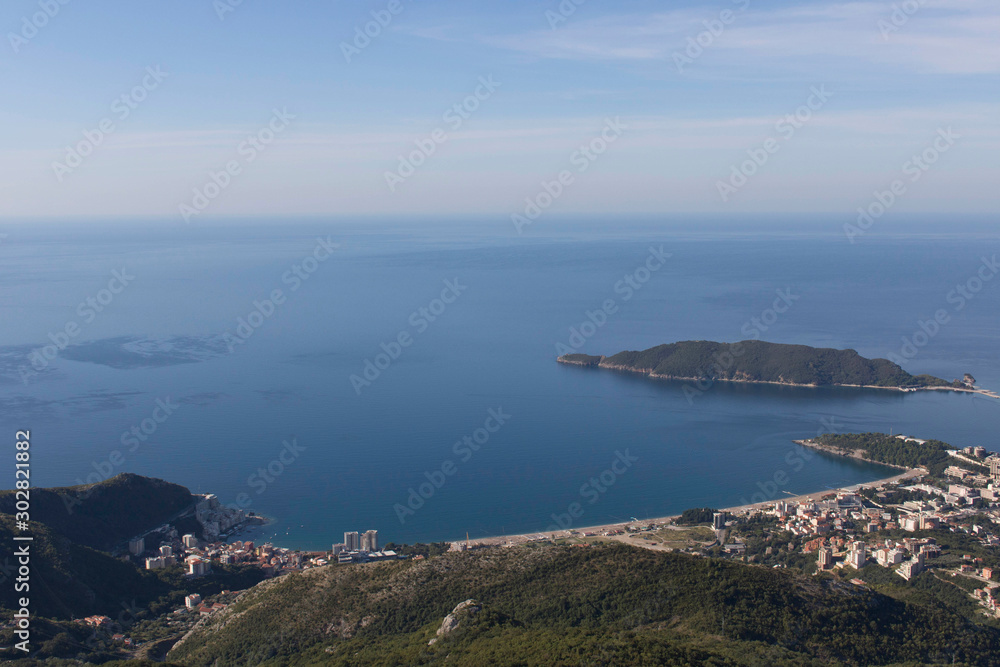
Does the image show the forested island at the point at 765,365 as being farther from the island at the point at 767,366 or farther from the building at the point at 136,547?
the building at the point at 136,547

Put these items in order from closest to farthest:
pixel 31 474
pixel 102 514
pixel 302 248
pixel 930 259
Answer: pixel 102 514 → pixel 31 474 → pixel 930 259 → pixel 302 248

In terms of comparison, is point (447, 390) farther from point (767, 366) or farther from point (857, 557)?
point (857, 557)

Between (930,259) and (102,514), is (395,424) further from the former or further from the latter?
(930,259)

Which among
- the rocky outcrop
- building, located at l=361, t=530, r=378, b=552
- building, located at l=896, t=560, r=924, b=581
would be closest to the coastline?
building, located at l=896, t=560, r=924, b=581

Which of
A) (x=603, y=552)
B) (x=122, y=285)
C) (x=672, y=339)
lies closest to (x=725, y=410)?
(x=672, y=339)

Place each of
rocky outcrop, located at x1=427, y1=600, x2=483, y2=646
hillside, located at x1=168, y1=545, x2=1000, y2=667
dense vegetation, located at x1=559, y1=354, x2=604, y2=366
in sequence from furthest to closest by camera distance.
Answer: dense vegetation, located at x1=559, y1=354, x2=604, y2=366, rocky outcrop, located at x1=427, y1=600, x2=483, y2=646, hillside, located at x1=168, y1=545, x2=1000, y2=667

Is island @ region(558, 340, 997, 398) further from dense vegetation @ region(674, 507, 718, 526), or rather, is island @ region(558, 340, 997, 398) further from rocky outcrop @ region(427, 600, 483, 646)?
rocky outcrop @ region(427, 600, 483, 646)

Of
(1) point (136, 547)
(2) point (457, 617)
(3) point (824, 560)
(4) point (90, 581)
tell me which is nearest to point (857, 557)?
(3) point (824, 560)
